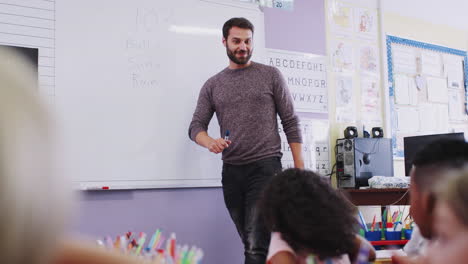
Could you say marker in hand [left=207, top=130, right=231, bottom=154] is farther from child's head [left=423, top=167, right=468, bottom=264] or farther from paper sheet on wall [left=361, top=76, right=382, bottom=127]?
paper sheet on wall [left=361, top=76, right=382, bottom=127]

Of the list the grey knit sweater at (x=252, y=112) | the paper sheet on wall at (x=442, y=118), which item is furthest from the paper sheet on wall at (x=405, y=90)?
the grey knit sweater at (x=252, y=112)

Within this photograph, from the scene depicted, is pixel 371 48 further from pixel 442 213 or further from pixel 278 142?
pixel 442 213

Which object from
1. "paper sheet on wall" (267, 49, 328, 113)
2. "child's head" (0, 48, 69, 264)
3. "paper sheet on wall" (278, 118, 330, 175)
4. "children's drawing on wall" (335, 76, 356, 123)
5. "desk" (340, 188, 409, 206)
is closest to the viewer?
"child's head" (0, 48, 69, 264)

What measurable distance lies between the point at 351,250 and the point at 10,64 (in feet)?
4.37

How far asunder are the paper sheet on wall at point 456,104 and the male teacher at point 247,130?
9.61 ft

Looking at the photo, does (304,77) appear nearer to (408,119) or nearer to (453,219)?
(408,119)

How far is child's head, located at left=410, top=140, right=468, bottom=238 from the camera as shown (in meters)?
1.31

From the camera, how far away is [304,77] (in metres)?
3.85

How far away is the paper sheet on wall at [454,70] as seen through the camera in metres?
5.18

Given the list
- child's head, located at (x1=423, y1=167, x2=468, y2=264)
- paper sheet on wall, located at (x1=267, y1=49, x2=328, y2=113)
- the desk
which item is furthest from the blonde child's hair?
paper sheet on wall, located at (x1=267, y1=49, x2=328, y2=113)

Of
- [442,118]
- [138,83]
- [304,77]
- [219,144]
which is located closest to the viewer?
[219,144]

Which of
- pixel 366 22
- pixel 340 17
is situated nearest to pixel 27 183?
pixel 340 17

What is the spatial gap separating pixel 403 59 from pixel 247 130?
2.59 m

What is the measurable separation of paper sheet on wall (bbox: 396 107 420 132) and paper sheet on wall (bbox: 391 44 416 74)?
0.36 metres
